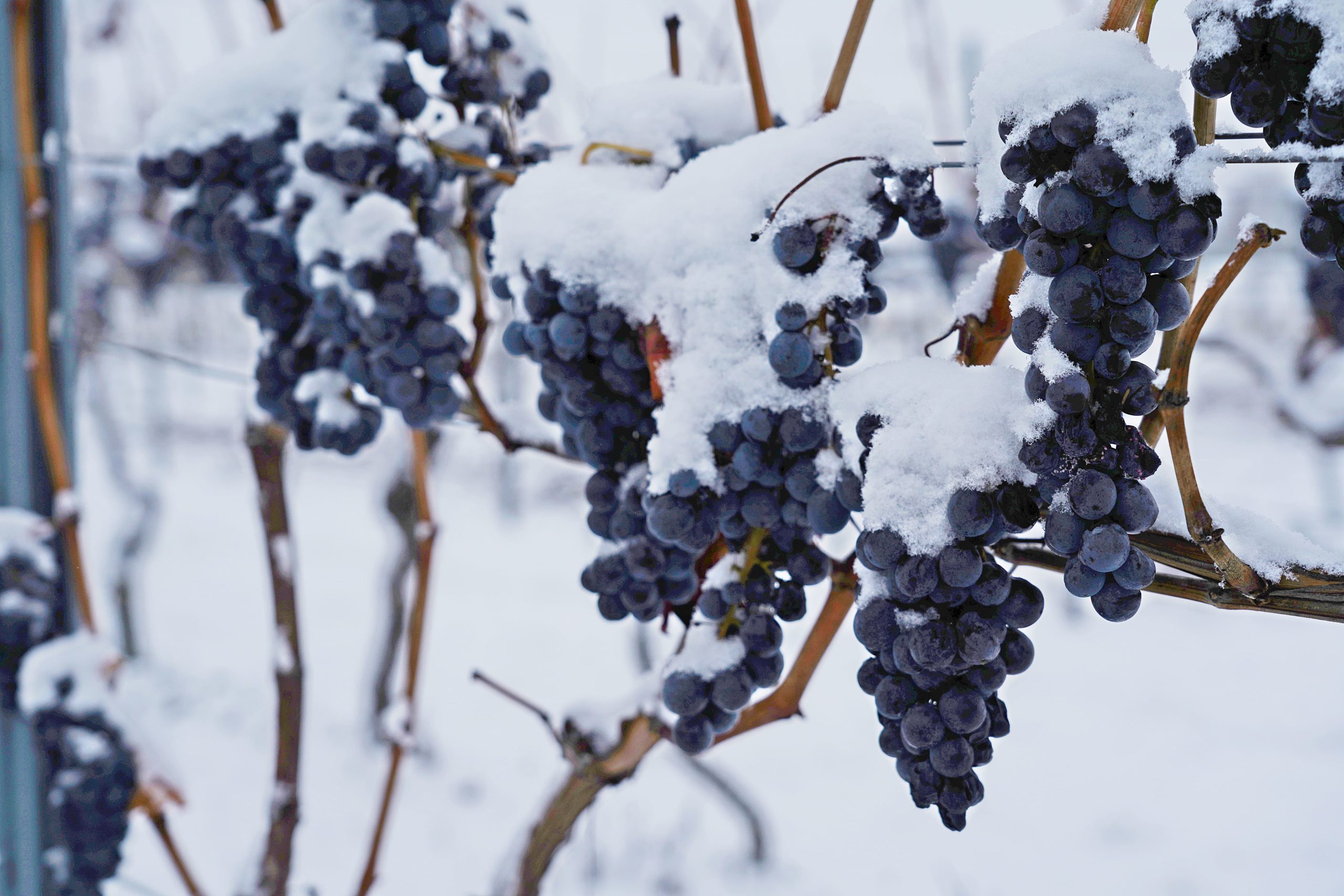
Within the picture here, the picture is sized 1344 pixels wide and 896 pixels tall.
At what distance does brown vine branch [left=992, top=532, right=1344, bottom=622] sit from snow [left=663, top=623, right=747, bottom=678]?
0.50 ft

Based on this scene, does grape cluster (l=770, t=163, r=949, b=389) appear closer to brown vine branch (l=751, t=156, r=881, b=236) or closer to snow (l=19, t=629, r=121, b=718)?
brown vine branch (l=751, t=156, r=881, b=236)

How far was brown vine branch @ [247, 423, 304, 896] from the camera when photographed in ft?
3.12

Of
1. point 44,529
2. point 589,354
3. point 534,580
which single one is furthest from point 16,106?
point 534,580

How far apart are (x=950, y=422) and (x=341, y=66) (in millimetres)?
533

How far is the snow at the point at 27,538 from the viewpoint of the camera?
861mm

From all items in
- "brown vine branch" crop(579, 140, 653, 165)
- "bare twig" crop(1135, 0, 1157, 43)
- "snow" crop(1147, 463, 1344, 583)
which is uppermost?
"bare twig" crop(1135, 0, 1157, 43)

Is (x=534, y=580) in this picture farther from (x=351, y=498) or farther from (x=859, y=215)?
(x=859, y=215)

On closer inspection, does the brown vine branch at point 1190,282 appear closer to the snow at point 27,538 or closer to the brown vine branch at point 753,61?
the brown vine branch at point 753,61

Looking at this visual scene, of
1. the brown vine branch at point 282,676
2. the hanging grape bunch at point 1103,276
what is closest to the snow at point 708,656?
the hanging grape bunch at point 1103,276

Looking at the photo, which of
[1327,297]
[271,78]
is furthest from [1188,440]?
[1327,297]

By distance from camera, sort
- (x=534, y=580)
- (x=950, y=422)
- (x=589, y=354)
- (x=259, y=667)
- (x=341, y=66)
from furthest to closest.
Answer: (x=534, y=580)
(x=259, y=667)
(x=341, y=66)
(x=589, y=354)
(x=950, y=422)

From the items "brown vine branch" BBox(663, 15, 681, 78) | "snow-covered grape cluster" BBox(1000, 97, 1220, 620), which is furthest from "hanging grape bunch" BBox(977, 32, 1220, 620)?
"brown vine branch" BBox(663, 15, 681, 78)

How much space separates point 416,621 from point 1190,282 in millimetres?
760

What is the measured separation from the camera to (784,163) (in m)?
0.44
